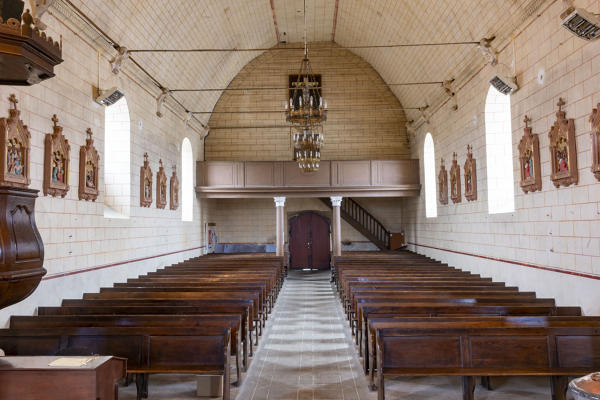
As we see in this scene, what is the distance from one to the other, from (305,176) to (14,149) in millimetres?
10223

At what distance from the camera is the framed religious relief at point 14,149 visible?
5676mm

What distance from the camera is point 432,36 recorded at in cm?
1057

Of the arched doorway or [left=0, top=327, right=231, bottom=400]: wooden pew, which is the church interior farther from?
the arched doorway

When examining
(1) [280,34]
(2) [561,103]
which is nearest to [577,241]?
(2) [561,103]

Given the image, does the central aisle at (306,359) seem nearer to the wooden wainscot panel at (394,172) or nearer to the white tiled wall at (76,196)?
the white tiled wall at (76,196)

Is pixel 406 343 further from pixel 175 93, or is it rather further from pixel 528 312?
pixel 175 93

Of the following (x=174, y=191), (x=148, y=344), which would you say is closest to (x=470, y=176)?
(x=174, y=191)

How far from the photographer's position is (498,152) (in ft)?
30.5

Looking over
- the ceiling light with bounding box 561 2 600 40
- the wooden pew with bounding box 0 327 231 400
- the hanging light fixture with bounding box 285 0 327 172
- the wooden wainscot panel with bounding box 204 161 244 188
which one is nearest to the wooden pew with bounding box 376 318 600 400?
the wooden pew with bounding box 0 327 231 400

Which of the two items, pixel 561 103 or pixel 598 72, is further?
pixel 561 103

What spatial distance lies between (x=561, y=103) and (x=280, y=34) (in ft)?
37.5

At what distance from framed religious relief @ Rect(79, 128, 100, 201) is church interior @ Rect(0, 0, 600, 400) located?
34 mm

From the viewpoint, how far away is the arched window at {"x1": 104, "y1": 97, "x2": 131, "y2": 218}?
9.68m

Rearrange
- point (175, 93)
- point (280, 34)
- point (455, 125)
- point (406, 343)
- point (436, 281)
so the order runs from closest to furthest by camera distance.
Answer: point (406, 343)
point (436, 281)
point (455, 125)
point (175, 93)
point (280, 34)
